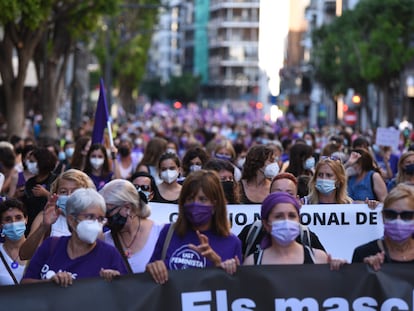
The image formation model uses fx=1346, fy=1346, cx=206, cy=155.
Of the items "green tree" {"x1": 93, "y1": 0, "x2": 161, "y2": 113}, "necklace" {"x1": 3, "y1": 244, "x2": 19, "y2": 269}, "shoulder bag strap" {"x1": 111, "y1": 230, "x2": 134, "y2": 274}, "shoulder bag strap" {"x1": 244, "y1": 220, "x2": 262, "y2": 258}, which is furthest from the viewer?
"green tree" {"x1": 93, "y1": 0, "x2": 161, "y2": 113}

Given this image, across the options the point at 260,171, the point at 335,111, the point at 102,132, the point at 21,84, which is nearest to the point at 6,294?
the point at 260,171

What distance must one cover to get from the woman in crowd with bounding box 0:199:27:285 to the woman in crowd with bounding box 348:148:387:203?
439cm

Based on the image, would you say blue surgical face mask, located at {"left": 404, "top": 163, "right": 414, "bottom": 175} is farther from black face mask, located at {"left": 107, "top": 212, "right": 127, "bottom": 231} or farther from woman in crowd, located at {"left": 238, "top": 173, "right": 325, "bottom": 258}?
black face mask, located at {"left": 107, "top": 212, "right": 127, "bottom": 231}

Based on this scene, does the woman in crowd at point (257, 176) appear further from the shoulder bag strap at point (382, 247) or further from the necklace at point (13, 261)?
the shoulder bag strap at point (382, 247)

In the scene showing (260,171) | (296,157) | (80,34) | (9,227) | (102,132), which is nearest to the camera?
(9,227)

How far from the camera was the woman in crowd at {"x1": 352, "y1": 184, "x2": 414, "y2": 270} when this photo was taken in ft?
22.6

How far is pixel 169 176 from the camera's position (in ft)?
37.7

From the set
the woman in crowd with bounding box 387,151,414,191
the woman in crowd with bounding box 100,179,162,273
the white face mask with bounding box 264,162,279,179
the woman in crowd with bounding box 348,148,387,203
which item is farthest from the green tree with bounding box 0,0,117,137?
the woman in crowd with bounding box 100,179,162,273

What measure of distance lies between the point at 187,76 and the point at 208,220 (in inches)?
6329

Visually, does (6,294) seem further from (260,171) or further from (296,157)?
(296,157)

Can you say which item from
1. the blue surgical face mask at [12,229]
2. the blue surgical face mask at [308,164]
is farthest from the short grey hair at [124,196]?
the blue surgical face mask at [308,164]

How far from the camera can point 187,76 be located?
167500 millimetres

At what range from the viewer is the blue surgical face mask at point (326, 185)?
10.3 metres

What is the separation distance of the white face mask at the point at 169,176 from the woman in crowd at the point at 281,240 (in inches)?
174
